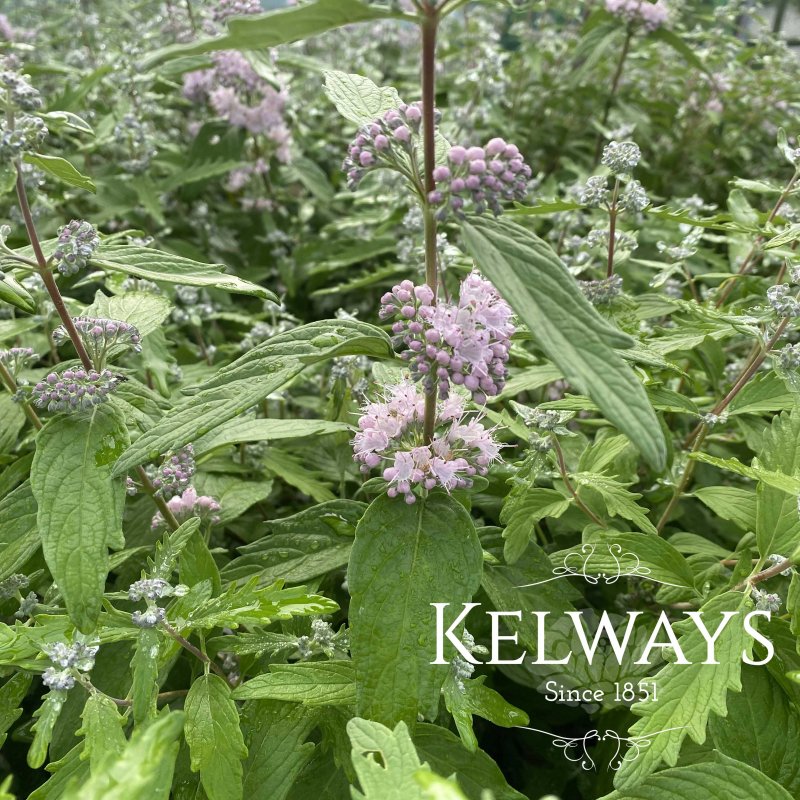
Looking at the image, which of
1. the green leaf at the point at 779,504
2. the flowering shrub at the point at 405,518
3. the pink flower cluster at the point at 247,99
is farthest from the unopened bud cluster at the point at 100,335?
the pink flower cluster at the point at 247,99

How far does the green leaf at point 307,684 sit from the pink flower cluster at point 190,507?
399 millimetres

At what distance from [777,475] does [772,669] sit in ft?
1.10

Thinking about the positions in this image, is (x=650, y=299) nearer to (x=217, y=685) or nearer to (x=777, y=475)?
(x=777, y=475)

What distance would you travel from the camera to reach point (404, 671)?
0.96 m

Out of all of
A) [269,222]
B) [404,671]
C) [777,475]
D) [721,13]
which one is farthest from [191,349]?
[721,13]

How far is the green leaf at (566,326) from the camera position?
2.39ft

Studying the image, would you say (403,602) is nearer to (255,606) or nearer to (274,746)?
(255,606)

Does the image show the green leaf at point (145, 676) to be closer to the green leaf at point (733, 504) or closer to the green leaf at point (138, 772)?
the green leaf at point (138, 772)

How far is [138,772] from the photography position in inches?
26.3

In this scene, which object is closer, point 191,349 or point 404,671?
point 404,671

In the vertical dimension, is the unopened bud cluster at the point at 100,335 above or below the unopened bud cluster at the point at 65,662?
above

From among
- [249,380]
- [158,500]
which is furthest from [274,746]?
[249,380]

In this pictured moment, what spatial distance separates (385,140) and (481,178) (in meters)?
0.14

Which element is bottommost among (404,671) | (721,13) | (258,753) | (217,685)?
(258,753)
